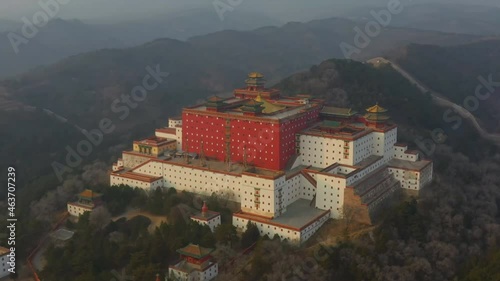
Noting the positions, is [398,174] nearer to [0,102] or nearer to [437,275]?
[437,275]

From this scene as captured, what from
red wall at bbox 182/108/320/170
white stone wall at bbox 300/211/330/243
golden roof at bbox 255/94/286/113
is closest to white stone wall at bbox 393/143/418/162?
red wall at bbox 182/108/320/170

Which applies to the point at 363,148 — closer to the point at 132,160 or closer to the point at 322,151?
the point at 322,151

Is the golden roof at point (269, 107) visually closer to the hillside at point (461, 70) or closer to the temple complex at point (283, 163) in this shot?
the temple complex at point (283, 163)

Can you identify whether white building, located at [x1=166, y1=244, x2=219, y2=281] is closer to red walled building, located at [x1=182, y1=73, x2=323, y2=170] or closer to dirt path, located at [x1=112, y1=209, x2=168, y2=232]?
dirt path, located at [x1=112, y1=209, x2=168, y2=232]

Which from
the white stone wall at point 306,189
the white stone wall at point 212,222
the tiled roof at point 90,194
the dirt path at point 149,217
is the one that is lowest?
the dirt path at point 149,217

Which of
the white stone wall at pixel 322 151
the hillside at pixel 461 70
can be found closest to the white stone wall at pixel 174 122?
the white stone wall at pixel 322 151

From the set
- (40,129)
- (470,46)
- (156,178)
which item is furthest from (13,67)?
(156,178)
